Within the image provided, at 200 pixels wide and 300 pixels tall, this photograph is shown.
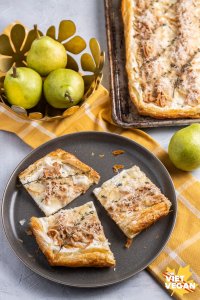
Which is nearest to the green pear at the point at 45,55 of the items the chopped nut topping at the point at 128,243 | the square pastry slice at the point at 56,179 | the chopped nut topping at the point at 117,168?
the square pastry slice at the point at 56,179

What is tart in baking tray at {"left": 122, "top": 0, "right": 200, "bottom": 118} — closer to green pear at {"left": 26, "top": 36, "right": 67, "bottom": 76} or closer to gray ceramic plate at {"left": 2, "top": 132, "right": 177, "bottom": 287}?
gray ceramic plate at {"left": 2, "top": 132, "right": 177, "bottom": 287}

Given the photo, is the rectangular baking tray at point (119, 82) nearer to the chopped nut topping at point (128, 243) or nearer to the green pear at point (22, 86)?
the green pear at point (22, 86)

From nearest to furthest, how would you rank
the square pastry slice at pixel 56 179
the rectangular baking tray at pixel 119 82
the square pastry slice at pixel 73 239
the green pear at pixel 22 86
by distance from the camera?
the square pastry slice at pixel 73 239 → the square pastry slice at pixel 56 179 → the green pear at pixel 22 86 → the rectangular baking tray at pixel 119 82

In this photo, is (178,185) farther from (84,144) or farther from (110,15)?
(110,15)

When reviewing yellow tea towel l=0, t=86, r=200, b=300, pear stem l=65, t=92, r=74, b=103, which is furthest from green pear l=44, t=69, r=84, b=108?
yellow tea towel l=0, t=86, r=200, b=300

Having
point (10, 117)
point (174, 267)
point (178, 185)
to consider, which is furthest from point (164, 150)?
point (10, 117)
